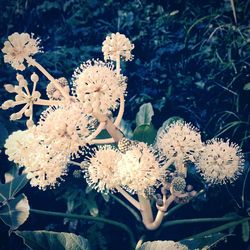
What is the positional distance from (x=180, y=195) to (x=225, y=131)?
0.60 metres

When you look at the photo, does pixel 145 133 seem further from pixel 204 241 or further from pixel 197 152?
pixel 204 241

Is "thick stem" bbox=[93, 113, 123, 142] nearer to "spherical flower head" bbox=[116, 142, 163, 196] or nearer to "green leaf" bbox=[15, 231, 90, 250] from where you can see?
"spherical flower head" bbox=[116, 142, 163, 196]

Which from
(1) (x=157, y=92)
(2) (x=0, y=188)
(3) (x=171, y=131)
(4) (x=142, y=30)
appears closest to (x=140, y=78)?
(1) (x=157, y=92)

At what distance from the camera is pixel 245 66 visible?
5.27ft

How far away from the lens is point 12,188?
3.59 feet

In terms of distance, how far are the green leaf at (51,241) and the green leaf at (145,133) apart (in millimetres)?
339

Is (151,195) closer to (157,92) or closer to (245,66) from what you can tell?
(157,92)

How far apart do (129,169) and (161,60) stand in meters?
0.98

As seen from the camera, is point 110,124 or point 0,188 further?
point 0,188

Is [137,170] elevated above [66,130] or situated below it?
below

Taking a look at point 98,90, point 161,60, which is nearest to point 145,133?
point 98,90

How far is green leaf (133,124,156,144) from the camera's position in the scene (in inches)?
42.3

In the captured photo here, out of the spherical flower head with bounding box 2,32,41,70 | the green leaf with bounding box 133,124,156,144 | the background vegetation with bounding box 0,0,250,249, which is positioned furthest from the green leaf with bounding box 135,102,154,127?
the spherical flower head with bounding box 2,32,41,70

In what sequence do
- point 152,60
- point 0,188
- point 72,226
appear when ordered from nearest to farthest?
1. point 0,188
2. point 72,226
3. point 152,60
